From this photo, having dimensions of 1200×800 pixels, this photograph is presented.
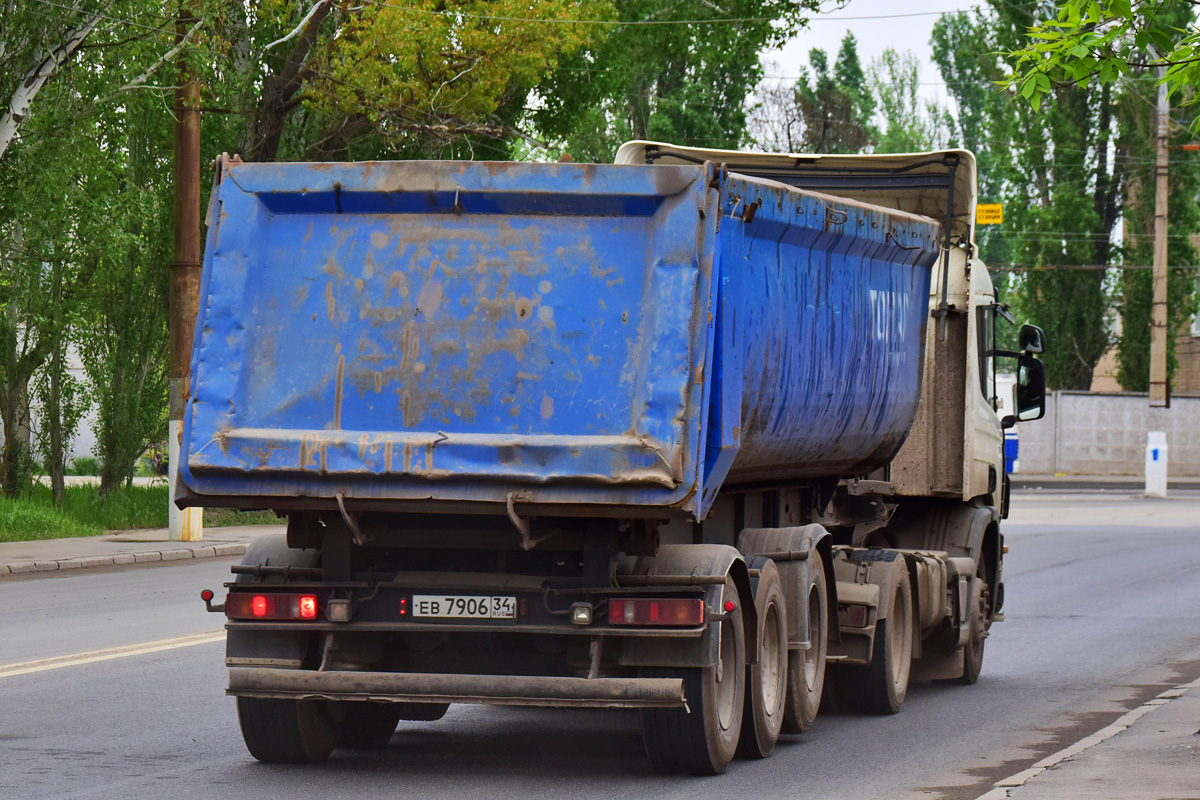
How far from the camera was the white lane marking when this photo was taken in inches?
458

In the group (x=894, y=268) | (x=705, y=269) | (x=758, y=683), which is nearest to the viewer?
(x=705, y=269)

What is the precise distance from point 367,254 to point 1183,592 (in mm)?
13322

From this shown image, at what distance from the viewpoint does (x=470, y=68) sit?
87.9 ft

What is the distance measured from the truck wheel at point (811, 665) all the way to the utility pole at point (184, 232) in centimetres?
1351

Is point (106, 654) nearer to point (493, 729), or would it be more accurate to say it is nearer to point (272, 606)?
point (493, 729)

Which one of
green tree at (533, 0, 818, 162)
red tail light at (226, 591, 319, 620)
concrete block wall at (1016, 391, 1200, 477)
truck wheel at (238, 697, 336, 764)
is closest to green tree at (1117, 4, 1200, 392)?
concrete block wall at (1016, 391, 1200, 477)

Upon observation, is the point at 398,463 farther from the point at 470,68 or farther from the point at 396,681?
the point at 470,68

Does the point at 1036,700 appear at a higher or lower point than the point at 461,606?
lower

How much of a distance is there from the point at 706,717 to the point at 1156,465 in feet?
110

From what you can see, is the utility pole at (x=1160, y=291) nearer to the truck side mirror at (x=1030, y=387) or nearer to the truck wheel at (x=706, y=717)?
the truck side mirror at (x=1030, y=387)

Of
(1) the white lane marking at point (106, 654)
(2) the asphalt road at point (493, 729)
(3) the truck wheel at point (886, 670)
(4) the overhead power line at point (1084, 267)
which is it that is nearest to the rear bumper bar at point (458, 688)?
(2) the asphalt road at point (493, 729)

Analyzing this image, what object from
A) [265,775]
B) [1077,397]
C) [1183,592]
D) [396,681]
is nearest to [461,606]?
[396,681]

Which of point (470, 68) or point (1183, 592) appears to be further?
point (470, 68)

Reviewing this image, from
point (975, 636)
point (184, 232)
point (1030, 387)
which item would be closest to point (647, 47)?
point (184, 232)
